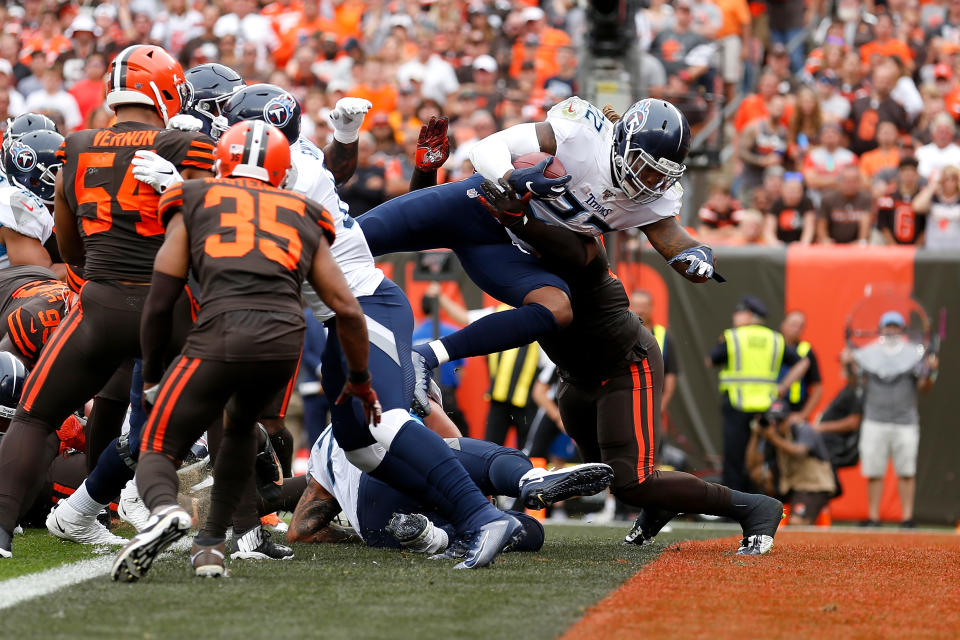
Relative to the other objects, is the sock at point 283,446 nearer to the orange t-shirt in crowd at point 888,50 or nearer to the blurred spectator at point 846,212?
the blurred spectator at point 846,212

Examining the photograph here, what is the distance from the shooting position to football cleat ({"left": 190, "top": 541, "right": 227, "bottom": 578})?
437 centimetres

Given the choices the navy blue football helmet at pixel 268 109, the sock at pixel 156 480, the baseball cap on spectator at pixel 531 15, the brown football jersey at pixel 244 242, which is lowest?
the sock at pixel 156 480

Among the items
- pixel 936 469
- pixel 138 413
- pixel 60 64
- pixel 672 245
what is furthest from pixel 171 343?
pixel 60 64

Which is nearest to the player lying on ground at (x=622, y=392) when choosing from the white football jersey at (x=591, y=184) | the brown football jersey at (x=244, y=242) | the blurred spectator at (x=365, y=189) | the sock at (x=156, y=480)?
the white football jersey at (x=591, y=184)

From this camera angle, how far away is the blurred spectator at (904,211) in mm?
11094

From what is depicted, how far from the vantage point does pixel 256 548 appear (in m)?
5.07

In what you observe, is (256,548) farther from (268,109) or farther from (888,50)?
(888,50)

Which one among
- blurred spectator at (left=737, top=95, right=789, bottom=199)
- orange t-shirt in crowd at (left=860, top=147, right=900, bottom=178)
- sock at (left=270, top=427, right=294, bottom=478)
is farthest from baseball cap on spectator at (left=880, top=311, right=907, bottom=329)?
sock at (left=270, top=427, right=294, bottom=478)

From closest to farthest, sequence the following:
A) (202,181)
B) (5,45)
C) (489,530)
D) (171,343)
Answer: (202,181) → (489,530) → (171,343) → (5,45)

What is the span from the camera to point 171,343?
506cm

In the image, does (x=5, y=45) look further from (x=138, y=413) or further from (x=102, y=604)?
(x=102, y=604)

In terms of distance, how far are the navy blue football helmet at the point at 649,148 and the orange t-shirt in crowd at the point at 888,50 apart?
895 centimetres

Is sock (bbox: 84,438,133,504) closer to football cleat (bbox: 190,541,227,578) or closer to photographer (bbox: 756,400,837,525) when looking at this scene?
football cleat (bbox: 190,541,227,578)

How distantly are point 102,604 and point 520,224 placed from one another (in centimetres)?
228
